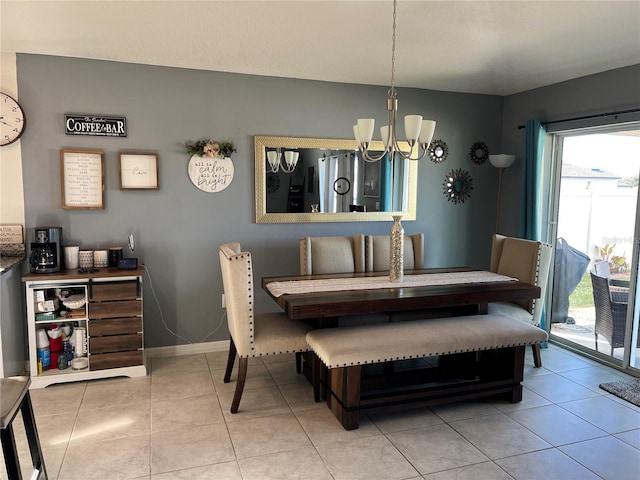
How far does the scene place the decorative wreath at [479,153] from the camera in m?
4.62

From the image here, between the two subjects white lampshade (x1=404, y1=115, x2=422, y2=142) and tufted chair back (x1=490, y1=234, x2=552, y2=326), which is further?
tufted chair back (x1=490, y1=234, x2=552, y2=326)

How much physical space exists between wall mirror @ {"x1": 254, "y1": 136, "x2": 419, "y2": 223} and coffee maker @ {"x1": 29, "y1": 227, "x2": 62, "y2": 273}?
1.50 meters

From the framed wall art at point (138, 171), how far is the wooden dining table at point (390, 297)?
1.23 m

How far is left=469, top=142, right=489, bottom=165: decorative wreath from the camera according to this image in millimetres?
4617

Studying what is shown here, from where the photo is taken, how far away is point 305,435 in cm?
267

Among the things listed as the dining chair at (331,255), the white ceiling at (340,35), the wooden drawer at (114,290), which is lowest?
the wooden drawer at (114,290)

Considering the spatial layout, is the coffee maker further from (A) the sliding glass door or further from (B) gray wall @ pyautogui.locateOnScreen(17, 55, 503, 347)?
(A) the sliding glass door

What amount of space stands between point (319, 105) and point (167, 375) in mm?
2487

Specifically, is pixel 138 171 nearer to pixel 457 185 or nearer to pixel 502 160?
pixel 457 185

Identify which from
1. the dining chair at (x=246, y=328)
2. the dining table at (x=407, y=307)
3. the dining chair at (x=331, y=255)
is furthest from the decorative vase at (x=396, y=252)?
the dining chair at (x=246, y=328)

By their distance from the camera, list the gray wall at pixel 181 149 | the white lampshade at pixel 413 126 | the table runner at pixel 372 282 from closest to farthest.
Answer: the white lampshade at pixel 413 126, the table runner at pixel 372 282, the gray wall at pixel 181 149

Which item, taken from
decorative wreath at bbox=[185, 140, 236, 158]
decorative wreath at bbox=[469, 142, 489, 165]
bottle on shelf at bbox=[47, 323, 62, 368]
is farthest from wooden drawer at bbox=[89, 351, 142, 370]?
decorative wreath at bbox=[469, 142, 489, 165]

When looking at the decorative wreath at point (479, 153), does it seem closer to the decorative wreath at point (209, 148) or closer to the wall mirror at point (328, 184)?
the wall mirror at point (328, 184)

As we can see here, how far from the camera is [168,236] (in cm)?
378
